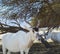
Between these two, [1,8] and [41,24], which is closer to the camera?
[41,24]

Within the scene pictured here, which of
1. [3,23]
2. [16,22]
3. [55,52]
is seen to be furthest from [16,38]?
[3,23]

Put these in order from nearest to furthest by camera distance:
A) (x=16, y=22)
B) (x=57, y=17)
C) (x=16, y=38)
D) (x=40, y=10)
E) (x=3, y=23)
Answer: (x=16, y=38) → (x=57, y=17) → (x=40, y=10) → (x=16, y=22) → (x=3, y=23)

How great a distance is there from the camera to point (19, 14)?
441 inches

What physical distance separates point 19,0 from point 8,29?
9.13ft

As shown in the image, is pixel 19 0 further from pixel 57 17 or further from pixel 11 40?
pixel 11 40

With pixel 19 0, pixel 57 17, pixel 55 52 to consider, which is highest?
pixel 19 0

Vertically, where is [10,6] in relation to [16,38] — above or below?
above

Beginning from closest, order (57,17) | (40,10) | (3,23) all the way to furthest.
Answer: (57,17) < (40,10) < (3,23)

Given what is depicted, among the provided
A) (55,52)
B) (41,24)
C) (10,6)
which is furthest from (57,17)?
(10,6)

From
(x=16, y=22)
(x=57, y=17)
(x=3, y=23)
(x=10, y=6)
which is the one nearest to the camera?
(x=57, y=17)

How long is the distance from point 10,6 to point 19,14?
0.70m

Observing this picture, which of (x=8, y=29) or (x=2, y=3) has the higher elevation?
(x=2, y=3)

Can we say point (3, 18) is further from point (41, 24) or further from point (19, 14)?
point (41, 24)

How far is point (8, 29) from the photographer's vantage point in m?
13.5
